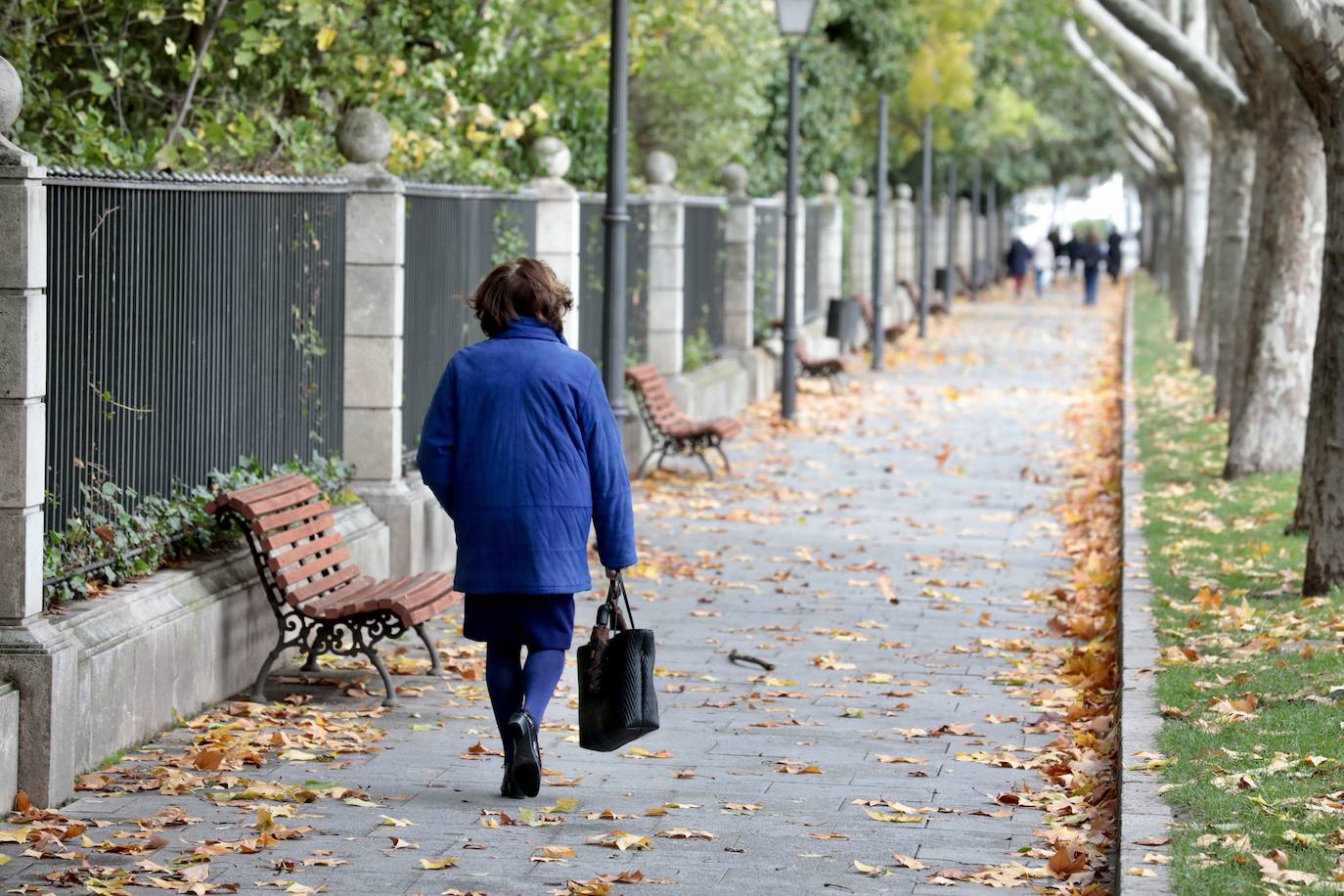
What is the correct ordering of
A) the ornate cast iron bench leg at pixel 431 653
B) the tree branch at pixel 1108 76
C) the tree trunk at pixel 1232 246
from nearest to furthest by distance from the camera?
the ornate cast iron bench leg at pixel 431 653
the tree trunk at pixel 1232 246
the tree branch at pixel 1108 76

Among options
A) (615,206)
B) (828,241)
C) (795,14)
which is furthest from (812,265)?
(615,206)

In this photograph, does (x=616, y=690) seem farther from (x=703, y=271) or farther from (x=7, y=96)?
(x=703, y=271)

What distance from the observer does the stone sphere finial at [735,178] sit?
2255 centimetres

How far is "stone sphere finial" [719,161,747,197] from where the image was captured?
888 inches

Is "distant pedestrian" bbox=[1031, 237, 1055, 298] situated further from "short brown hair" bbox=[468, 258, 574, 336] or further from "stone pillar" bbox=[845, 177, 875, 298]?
"short brown hair" bbox=[468, 258, 574, 336]

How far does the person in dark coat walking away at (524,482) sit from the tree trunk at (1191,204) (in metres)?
24.2

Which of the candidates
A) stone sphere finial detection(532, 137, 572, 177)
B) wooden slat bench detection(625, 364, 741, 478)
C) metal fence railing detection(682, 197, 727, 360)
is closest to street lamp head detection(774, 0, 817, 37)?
metal fence railing detection(682, 197, 727, 360)

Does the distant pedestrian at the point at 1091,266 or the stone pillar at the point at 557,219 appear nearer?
the stone pillar at the point at 557,219

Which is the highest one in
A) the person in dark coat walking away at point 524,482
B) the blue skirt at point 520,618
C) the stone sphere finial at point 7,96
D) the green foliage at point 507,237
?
the stone sphere finial at point 7,96

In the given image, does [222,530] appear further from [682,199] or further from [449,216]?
[682,199]

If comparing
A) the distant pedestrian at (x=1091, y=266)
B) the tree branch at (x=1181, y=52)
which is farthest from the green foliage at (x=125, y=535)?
the distant pedestrian at (x=1091, y=266)

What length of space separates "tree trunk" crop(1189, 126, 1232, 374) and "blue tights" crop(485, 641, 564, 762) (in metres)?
15.2

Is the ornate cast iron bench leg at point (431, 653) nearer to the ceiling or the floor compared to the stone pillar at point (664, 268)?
nearer to the floor

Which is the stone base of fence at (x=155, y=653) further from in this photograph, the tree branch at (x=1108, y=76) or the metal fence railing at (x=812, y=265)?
the tree branch at (x=1108, y=76)
